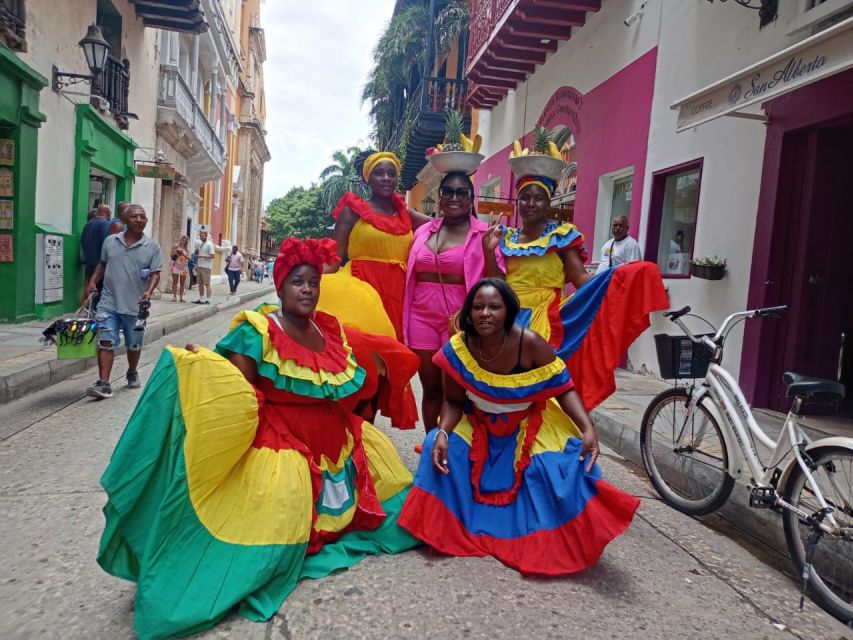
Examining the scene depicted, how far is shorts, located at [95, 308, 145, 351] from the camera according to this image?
18.5 feet

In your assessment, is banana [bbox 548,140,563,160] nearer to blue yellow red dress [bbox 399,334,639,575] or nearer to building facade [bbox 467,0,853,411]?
blue yellow red dress [bbox 399,334,639,575]

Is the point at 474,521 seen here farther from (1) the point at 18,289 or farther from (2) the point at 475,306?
(1) the point at 18,289

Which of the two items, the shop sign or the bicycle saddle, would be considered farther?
the shop sign

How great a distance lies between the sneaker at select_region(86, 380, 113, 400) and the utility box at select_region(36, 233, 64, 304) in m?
4.83

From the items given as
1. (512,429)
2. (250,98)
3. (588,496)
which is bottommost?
(588,496)

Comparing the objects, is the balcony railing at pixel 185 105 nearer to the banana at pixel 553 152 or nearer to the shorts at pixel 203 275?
the shorts at pixel 203 275

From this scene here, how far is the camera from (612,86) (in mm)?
9125

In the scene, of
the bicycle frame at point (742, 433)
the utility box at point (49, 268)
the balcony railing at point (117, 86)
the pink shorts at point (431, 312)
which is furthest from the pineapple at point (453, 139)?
the balcony railing at point (117, 86)

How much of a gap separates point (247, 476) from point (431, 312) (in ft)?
5.42

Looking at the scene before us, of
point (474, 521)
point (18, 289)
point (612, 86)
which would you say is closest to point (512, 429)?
point (474, 521)

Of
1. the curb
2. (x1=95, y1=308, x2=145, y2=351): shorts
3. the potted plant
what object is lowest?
the curb

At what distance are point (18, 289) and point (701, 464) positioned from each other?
9035 mm

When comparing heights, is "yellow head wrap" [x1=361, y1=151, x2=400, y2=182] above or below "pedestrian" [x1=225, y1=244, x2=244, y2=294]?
above

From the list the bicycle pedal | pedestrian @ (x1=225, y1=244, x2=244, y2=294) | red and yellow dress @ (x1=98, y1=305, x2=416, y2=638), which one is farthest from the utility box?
pedestrian @ (x1=225, y1=244, x2=244, y2=294)
